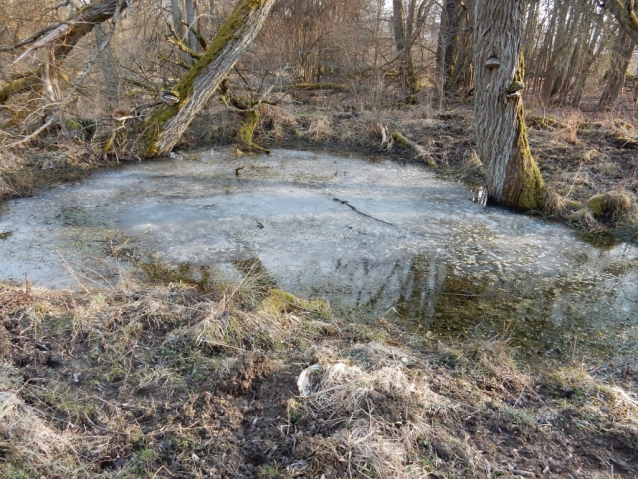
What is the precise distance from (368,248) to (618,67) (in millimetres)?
10949

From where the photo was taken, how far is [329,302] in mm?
4527

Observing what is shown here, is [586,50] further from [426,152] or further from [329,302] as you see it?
[329,302]

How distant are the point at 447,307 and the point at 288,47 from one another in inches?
455

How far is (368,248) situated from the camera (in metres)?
5.72

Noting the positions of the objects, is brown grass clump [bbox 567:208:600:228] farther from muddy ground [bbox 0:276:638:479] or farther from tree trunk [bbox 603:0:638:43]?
tree trunk [bbox 603:0:638:43]

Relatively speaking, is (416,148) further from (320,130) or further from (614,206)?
(614,206)

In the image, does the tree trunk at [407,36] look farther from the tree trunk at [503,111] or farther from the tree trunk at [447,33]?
the tree trunk at [503,111]

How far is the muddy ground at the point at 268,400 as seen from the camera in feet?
7.72

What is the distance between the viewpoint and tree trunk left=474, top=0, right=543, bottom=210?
613cm

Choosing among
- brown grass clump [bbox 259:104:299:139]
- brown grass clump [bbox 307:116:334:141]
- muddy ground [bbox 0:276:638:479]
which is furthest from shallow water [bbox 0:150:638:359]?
brown grass clump [bbox 259:104:299:139]

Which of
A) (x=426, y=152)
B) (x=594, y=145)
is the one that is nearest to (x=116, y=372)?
(x=426, y=152)

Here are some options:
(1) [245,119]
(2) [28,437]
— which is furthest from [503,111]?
(2) [28,437]

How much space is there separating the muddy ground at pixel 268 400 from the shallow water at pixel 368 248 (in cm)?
60

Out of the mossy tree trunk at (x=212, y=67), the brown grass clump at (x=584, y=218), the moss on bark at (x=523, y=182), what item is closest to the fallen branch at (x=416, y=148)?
the moss on bark at (x=523, y=182)
